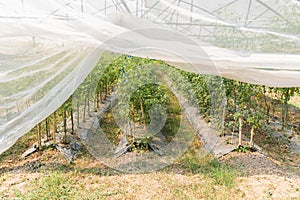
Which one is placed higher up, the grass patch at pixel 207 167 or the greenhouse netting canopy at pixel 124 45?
the greenhouse netting canopy at pixel 124 45

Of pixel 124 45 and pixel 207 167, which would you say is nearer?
pixel 124 45

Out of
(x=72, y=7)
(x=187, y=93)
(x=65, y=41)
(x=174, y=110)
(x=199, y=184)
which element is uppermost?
(x=72, y=7)

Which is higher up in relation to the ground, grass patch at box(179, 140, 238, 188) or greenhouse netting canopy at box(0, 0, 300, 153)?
greenhouse netting canopy at box(0, 0, 300, 153)

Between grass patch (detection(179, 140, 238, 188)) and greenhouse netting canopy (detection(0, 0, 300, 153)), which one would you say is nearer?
greenhouse netting canopy (detection(0, 0, 300, 153))

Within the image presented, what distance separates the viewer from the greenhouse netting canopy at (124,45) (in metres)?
2.32

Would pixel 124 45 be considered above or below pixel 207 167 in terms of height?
above

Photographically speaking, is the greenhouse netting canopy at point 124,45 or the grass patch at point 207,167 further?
the grass patch at point 207,167

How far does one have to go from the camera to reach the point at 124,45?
7.96ft

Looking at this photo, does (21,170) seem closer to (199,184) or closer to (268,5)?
(199,184)

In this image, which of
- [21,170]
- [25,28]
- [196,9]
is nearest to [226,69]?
[196,9]

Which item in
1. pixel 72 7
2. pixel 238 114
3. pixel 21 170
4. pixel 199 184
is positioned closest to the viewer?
pixel 72 7

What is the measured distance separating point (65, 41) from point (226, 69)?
1485mm

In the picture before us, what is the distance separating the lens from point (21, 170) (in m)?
3.42

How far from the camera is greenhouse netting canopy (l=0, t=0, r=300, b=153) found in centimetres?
232
